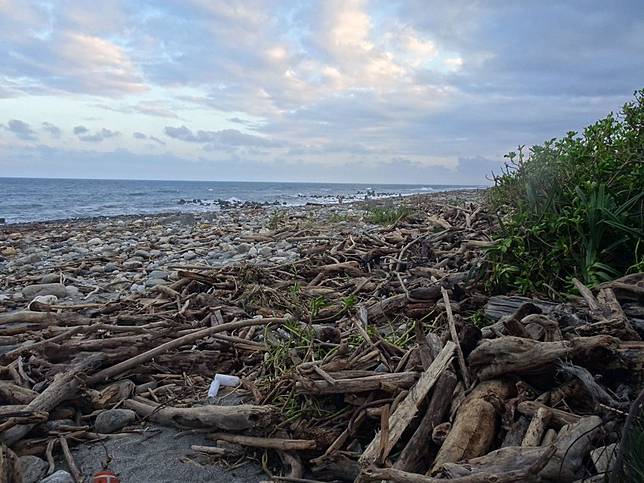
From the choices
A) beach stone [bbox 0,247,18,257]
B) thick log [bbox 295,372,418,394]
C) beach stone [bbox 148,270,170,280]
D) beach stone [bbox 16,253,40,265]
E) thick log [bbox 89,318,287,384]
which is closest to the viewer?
thick log [bbox 295,372,418,394]

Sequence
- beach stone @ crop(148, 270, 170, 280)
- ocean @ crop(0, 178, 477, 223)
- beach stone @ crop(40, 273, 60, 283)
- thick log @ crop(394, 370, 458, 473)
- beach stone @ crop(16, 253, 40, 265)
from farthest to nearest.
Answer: ocean @ crop(0, 178, 477, 223)
beach stone @ crop(16, 253, 40, 265)
beach stone @ crop(40, 273, 60, 283)
beach stone @ crop(148, 270, 170, 280)
thick log @ crop(394, 370, 458, 473)

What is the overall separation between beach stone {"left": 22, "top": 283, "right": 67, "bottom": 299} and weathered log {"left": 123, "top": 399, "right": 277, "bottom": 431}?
3.44 metres

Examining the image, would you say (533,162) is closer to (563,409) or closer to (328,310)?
(328,310)

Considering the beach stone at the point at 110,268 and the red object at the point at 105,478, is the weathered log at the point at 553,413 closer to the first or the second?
the red object at the point at 105,478

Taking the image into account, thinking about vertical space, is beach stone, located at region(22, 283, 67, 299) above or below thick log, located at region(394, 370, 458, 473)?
below

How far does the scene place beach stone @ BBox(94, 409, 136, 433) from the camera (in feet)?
9.07

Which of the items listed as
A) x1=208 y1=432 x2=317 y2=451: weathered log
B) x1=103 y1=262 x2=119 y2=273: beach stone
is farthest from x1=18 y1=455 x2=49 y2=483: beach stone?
x1=103 y1=262 x2=119 y2=273: beach stone

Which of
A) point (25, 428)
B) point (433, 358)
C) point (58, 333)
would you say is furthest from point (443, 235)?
point (25, 428)

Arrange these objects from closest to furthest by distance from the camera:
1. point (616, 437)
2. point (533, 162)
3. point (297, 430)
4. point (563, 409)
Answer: point (616, 437) < point (563, 409) < point (297, 430) < point (533, 162)

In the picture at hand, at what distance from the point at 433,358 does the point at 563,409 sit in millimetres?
625

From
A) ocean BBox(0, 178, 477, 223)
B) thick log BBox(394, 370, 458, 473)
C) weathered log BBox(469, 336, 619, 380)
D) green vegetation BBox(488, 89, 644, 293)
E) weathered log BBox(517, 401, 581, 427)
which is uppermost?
green vegetation BBox(488, 89, 644, 293)

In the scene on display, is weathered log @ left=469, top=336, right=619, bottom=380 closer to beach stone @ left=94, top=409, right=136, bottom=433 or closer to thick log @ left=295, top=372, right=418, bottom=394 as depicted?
thick log @ left=295, top=372, right=418, bottom=394

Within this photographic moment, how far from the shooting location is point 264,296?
4578 mm

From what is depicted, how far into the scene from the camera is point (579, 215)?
353cm
